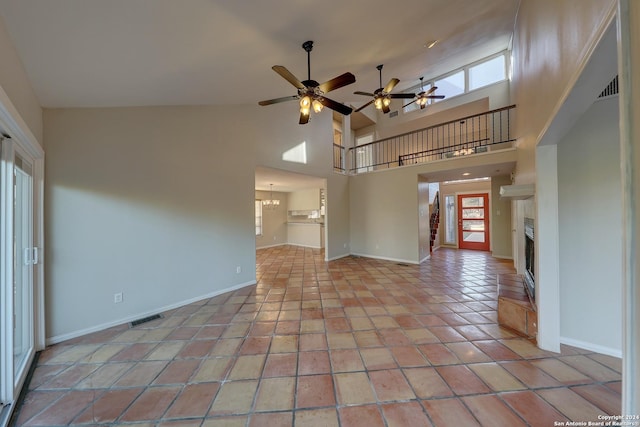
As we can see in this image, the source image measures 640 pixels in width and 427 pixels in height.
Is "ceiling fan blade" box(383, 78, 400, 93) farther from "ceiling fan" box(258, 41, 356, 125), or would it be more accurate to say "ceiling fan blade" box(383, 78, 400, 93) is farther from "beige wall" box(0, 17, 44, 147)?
"beige wall" box(0, 17, 44, 147)

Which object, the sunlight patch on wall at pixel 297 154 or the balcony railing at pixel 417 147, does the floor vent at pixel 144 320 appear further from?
the balcony railing at pixel 417 147

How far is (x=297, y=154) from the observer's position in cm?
535

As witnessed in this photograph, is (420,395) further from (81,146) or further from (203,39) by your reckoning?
(81,146)

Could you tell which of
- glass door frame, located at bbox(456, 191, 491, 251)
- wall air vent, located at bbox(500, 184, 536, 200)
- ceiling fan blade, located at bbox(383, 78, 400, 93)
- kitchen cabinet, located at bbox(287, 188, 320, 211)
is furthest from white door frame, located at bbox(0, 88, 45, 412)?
glass door frame, located at bbox(456, 191, 491, 251)

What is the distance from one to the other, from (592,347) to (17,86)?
5.41m

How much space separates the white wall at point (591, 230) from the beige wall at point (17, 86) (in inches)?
175

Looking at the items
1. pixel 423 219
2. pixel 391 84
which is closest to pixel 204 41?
pixel 391 84

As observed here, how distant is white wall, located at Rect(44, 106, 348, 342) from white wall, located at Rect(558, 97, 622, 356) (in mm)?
4203

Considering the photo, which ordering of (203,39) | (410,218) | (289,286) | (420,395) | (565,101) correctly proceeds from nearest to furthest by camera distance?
(565,101), (420,395), (203,39), (289,286), (410,218)

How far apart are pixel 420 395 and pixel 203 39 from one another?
137 inches

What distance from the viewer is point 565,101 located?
1470 mm

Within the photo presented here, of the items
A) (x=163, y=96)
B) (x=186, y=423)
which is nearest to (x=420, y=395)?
(x=186, y=423)

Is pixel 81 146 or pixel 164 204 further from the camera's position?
pixel 164 204

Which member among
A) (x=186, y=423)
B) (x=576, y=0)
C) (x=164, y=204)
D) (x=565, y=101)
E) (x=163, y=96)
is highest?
(x=163, y=96)
